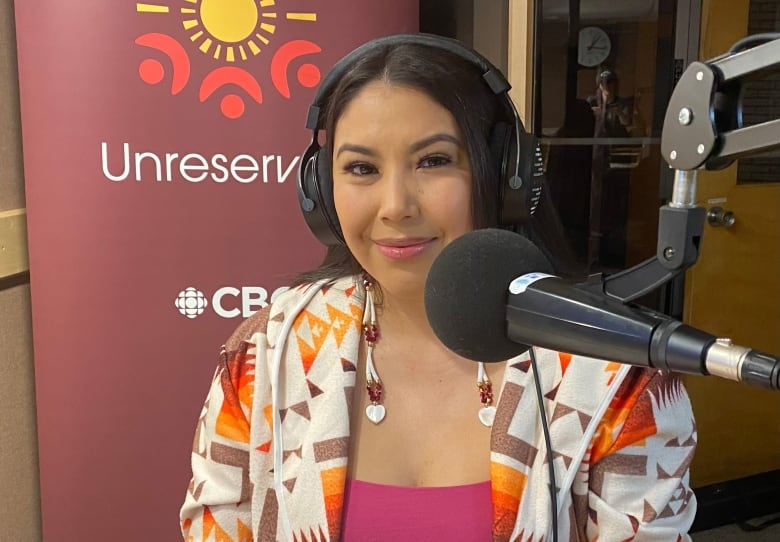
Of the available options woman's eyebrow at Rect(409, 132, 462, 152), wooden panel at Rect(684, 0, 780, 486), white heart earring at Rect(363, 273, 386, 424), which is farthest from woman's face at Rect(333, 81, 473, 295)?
wooden panel at Rect(684, 0, 780, 486)

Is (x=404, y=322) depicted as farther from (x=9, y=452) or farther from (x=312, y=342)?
(x=9, y=452)

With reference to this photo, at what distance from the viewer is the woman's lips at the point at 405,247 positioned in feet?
3.26

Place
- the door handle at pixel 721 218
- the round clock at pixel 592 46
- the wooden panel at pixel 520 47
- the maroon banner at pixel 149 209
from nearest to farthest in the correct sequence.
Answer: the maroon banner at pixel 149 209 → the wooden panel at pixel 520 47 → the round clock at pixel 592 46 → the door handle at pixel 721 218

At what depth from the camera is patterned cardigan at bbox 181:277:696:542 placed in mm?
958

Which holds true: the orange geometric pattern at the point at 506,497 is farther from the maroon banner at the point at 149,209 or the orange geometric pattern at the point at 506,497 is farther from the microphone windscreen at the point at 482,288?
the maroon banner at the point at 149,209

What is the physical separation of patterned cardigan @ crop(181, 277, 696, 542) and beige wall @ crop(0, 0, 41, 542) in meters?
0.91

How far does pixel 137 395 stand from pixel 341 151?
0.94 meters

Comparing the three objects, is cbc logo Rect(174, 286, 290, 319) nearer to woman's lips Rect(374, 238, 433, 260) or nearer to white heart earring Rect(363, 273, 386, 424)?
white heart earring Rect(363, 273, 386, 424)

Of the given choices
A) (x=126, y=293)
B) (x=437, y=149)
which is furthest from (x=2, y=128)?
(x=437, y=149)

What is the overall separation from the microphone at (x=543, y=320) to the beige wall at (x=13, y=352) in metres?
1.49

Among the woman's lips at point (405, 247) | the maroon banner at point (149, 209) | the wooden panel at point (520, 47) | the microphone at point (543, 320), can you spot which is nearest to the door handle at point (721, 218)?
the wooden panel at point (520, 47)

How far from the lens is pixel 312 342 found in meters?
1.12

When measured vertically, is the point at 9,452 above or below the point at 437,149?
below

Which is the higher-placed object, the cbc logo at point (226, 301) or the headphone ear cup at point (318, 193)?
the headphone ear cup at point (318, 193)
